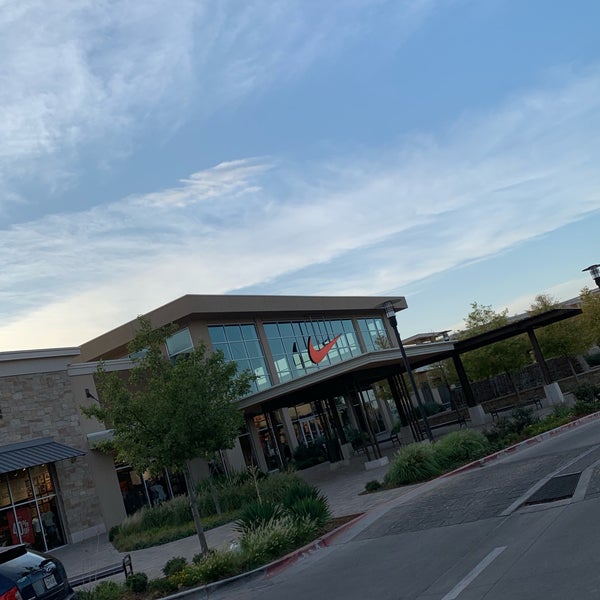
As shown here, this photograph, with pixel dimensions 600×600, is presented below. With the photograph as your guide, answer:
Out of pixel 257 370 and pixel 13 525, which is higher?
pixel 257 370

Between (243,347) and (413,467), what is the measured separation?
17.2m

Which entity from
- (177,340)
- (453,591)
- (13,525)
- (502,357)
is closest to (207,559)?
(453,591)

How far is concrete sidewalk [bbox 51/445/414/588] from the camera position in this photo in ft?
47.2

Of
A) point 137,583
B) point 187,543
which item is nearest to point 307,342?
point 187,543

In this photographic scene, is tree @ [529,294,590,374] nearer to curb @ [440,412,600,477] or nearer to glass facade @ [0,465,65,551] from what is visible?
curb @ [440,412,600,477]

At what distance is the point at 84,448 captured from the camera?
24.8 m

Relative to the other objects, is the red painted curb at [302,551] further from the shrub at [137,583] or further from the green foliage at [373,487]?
the green foliage at [373,487]

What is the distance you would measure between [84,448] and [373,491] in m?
13.5

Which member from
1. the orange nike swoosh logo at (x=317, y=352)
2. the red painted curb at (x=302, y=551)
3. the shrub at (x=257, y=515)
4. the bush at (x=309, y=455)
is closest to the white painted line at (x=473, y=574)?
the red painted curb at (x=302, y=551)

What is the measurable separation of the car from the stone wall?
15.5m

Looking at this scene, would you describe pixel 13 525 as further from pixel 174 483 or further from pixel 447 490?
pixel 447 490

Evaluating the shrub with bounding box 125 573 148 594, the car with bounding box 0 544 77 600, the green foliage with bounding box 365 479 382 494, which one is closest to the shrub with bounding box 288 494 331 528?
the shrub with bounding box 125 573 148 594

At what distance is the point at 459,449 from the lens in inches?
690

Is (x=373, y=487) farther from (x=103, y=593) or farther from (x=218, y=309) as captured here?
(x=218, y=309)
